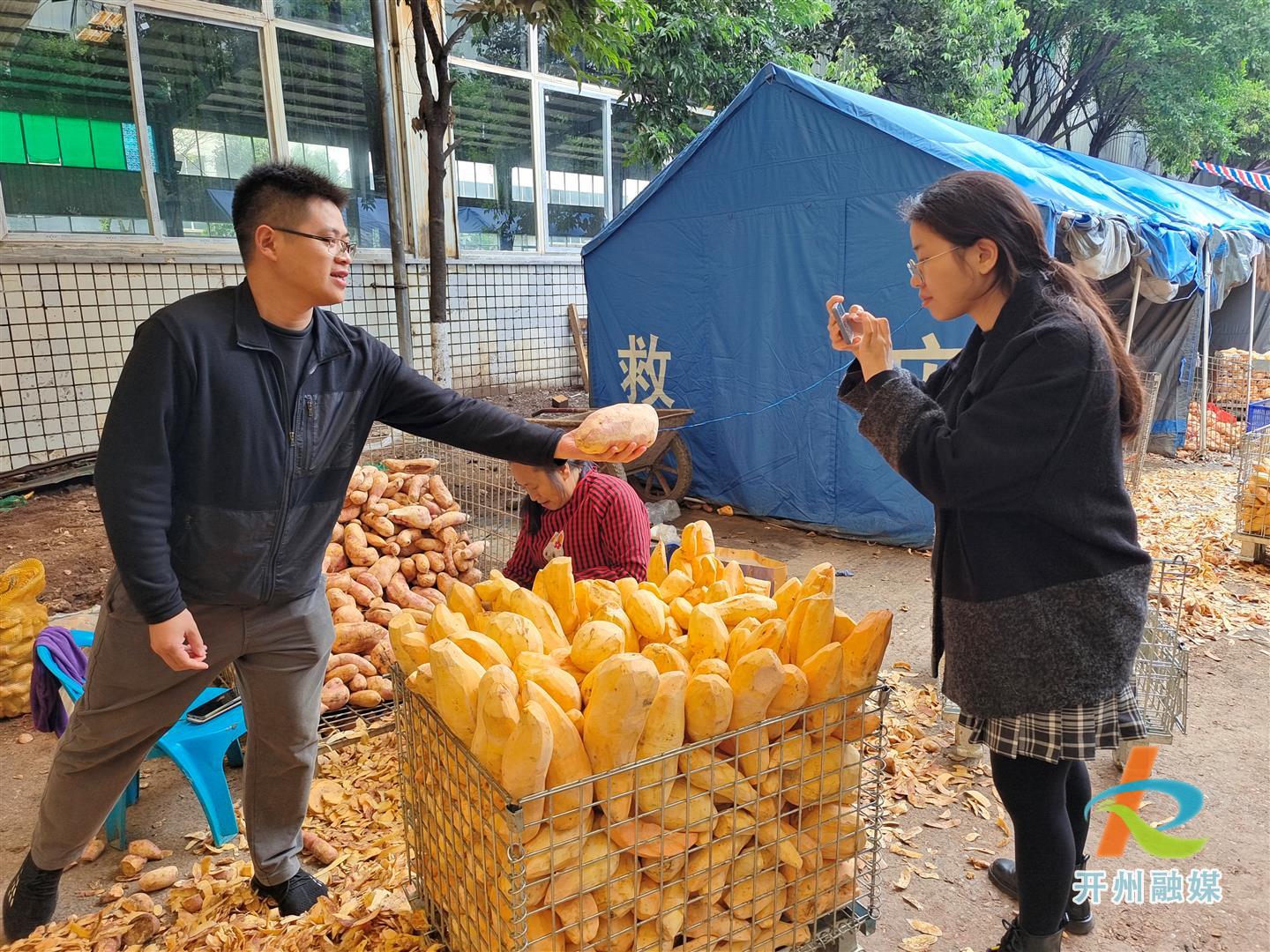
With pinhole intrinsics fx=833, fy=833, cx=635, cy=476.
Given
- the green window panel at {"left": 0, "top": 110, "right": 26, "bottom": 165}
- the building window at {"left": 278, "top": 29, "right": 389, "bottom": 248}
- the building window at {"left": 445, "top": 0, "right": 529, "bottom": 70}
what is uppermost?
the building window at {"left": 445, "top": 0, "right": 529, "bottom": 70}

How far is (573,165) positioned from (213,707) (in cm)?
971

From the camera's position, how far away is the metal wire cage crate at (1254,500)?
5520 millimetres

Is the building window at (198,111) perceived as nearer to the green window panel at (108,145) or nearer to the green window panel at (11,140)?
the green window panel at (108,145)

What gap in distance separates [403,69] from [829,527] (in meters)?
6.57

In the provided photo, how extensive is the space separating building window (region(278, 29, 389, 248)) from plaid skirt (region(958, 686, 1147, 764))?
8153mm

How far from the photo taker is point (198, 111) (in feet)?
24.6

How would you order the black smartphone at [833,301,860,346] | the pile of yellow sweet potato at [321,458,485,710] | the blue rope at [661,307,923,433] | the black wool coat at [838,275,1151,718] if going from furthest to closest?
the blue rope at [661,307,923,433], the pile of yellow sweet potato at [321,458,485,710], the black smartphone at [833,301,860,346], the black wool coat at [838,275,1151,718]

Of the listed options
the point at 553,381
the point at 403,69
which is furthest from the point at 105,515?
the point at 553,381

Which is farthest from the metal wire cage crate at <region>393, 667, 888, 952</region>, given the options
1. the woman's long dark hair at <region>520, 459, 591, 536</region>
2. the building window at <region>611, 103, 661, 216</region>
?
the building window at <region>611, 103, 661, 216</region>

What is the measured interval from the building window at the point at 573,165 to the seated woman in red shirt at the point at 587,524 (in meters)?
8.60

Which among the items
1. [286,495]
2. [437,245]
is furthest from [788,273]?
[286,495]

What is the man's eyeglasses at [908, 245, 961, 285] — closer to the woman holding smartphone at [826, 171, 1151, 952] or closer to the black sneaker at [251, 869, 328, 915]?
the woman holding smartphone at [826, 171, 1151, 952]

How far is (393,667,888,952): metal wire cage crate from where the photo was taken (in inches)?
50.8

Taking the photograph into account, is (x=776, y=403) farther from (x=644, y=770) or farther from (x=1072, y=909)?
(x=644, y=770)
